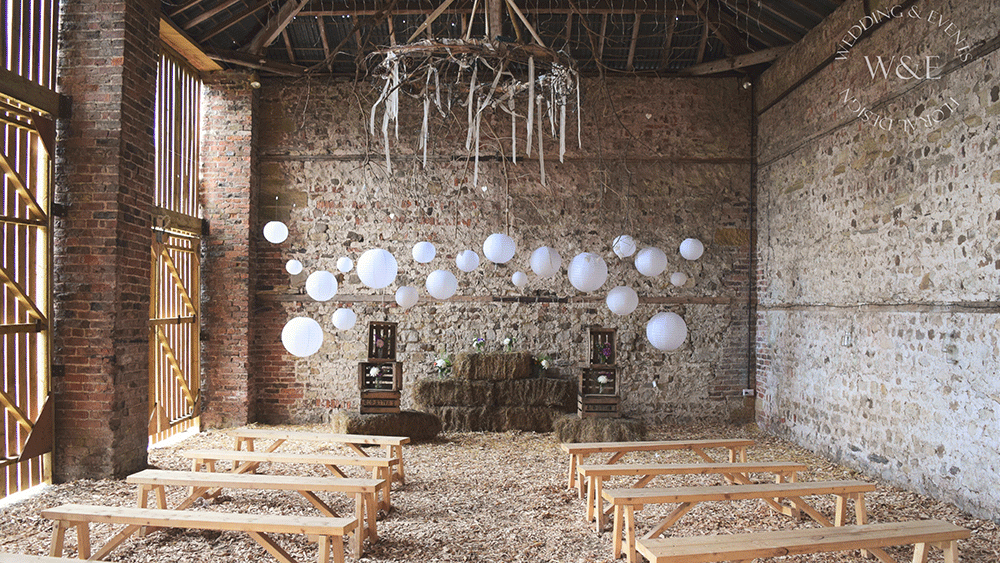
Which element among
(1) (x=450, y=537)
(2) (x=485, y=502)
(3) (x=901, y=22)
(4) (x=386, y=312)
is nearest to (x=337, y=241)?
(4) (x=386, y=312)

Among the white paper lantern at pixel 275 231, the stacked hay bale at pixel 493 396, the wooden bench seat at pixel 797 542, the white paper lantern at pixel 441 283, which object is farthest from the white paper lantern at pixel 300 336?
the wooden bench seat at pixel 797 542

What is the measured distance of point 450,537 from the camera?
4.23 meters

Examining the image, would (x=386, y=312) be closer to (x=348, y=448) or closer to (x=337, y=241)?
(x=337, y=241)

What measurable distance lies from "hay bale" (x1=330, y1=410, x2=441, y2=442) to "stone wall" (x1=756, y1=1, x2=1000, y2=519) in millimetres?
4257

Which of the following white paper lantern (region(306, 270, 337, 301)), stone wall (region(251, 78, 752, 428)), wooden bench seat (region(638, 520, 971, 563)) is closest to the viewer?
wooden bench seat (region(638, 520, 971, 563))

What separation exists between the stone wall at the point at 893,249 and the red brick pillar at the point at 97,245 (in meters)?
6.70

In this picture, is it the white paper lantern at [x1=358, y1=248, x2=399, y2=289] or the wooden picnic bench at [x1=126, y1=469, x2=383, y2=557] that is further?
the white paper lantern at [x1=358, y1=248, x2=399, y2=289]

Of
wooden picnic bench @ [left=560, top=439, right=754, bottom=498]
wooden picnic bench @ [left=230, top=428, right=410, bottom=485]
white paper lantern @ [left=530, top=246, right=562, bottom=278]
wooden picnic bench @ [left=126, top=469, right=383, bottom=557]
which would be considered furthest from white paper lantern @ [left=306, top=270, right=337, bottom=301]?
wooden picnic bench @ [left=560, top=439, right=754, bottom=498]

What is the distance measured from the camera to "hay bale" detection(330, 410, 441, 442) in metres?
7.11

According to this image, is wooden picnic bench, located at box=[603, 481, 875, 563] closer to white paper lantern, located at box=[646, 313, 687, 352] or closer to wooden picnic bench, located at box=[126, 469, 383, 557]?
white paper lantern, located at box=[646, 313, 687, 352]

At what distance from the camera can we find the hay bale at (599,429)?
707cm

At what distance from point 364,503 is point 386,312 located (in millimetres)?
4433

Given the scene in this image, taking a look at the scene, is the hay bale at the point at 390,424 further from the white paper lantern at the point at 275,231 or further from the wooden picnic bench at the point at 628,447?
the wooden picnic bench at the point at 628,447

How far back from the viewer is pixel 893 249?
5684 millimetres
